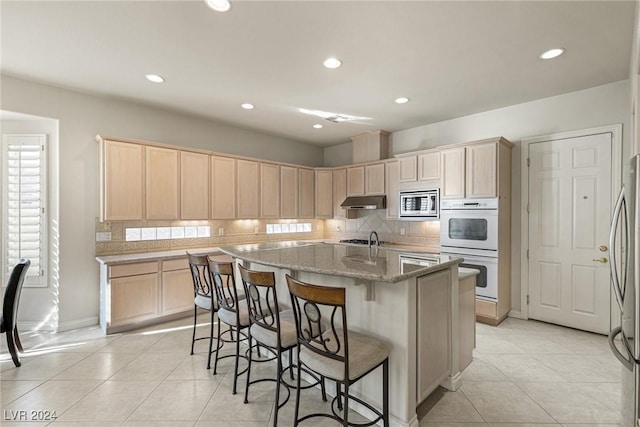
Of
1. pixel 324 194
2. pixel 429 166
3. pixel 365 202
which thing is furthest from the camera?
pixel 324 194

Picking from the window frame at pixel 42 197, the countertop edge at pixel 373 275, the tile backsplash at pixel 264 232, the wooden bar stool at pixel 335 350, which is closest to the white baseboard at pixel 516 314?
the tile backsplash at pixel 264 232

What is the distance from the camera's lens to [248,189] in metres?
5.00

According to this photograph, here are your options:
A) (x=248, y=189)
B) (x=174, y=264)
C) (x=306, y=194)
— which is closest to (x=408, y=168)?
(x=306, y=194)

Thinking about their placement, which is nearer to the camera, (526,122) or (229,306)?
(229,306)

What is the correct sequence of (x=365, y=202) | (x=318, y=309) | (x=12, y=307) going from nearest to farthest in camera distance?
(x=318, y=309) < (x=12, y=307) < (x=365, y=202)

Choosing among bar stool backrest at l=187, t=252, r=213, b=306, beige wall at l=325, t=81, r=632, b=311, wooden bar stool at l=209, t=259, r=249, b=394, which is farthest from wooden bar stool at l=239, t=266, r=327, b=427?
beige wall at l=325, t=81, r=632, b=311

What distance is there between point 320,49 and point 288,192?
3.18 m

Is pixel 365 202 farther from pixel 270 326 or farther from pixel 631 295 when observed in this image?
pixel 631 295

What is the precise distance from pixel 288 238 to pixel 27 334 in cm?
396

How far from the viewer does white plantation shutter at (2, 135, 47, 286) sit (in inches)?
141

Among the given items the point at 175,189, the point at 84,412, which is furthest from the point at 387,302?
the point at 175,189

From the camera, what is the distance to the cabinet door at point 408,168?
183 inches

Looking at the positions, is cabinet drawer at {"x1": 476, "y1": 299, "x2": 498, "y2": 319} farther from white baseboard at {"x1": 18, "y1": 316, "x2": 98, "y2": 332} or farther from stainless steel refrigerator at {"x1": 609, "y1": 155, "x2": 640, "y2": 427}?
white baseboard at {"x1": 18, "y1": 316, "x2": 98, "y2": 332}

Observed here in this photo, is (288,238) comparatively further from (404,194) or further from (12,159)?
(12,159)
